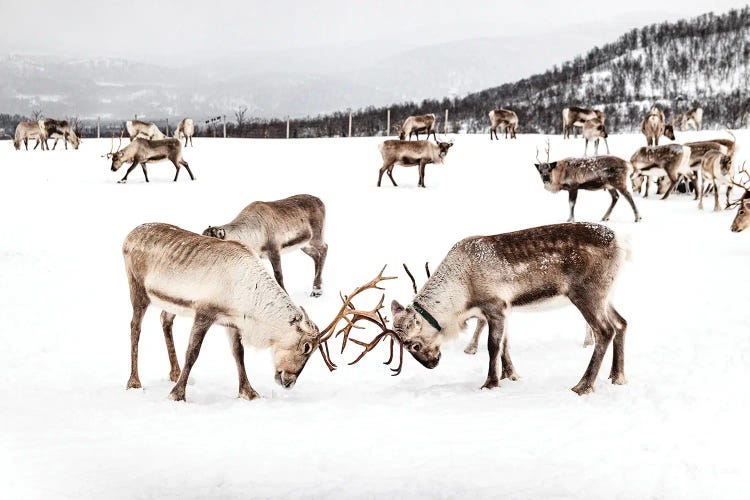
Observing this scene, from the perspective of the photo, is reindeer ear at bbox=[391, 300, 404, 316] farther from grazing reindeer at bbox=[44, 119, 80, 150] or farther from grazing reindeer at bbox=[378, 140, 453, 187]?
grazing reindeer at bbox=[44, 119, 80, 150]

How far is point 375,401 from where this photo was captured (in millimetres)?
5617

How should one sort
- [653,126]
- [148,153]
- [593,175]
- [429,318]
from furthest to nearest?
[653,126]
[148,153]
[593,175]
[429,318]

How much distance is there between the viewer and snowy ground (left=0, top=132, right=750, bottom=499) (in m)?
4.12

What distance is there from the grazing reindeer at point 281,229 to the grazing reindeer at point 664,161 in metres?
9.73

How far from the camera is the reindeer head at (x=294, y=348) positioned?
540cm

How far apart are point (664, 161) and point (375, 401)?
12.7 m

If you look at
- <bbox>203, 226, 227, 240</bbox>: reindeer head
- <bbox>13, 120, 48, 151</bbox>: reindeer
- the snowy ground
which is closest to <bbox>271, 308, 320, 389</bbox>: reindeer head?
the snowy ground

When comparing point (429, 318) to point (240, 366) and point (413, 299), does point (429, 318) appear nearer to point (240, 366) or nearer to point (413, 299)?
point (413, 299)

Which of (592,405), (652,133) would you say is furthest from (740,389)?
(652,133)

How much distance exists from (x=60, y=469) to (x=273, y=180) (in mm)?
15177

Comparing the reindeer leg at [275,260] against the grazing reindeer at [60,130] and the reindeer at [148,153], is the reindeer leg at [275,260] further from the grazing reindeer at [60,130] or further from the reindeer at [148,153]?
the grazing reindeer at [60,130]

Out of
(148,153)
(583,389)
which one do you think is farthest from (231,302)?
(148,153)

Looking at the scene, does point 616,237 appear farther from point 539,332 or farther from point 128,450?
point 128,450

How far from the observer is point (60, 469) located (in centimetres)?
416
